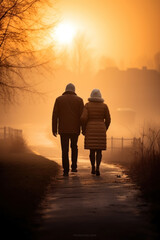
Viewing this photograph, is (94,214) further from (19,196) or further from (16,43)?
(16,43)

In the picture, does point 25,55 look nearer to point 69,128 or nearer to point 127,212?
point 69,128

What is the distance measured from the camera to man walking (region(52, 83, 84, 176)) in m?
8.95

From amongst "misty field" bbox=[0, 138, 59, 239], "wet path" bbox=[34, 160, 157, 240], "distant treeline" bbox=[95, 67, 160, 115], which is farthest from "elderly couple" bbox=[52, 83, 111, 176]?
"distant treeline" bbox=[95, 67, 160, 115]

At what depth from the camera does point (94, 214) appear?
4723 millimetres

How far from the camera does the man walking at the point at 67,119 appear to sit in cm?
895

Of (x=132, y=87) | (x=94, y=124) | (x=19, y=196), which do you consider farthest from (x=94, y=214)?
(x=132, y=87)

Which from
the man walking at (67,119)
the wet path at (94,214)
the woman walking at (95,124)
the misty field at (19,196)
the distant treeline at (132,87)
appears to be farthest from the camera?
the distant treeline at (132,87)

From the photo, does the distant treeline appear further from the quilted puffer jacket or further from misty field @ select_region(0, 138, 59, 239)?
misty field @ select_region(0, 138, 59, 239)

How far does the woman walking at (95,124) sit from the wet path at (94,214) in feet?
5.14

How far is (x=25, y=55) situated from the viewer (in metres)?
A: 9.93

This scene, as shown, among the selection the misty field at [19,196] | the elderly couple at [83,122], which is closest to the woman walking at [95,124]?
the elderly couple at [83,122]

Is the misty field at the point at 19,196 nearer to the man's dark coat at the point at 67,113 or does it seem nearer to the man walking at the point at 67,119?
the man walking at the point at 67,119

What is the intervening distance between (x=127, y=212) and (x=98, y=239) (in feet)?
3.88

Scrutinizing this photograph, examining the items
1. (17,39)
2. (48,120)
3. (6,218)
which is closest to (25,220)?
(6,218)
